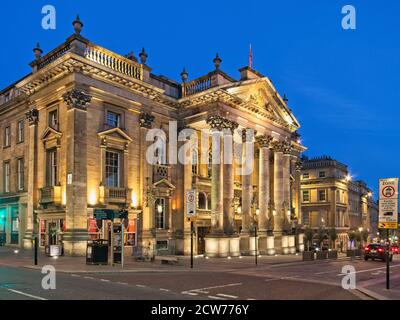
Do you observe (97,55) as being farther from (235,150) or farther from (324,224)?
(324,224)

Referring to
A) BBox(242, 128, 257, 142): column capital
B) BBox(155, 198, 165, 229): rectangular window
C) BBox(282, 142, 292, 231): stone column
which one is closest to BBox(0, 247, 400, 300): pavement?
BBox(155, 198, 165, 229): rectangular window

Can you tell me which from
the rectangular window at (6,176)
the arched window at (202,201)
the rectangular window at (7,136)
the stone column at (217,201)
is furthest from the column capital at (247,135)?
the rectangular window at (6,176)

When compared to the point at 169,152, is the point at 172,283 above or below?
below

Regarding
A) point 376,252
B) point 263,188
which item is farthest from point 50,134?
point 376,252

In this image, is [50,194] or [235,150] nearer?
[50,194]

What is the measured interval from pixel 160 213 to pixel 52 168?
916 centimetres

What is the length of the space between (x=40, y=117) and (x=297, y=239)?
29156 mm

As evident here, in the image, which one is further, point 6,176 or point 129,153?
point 6,176

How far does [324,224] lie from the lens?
245ft

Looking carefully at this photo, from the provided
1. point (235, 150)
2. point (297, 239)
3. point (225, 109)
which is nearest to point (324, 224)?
point (297, 239)

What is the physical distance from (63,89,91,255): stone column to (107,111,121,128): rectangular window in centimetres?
242

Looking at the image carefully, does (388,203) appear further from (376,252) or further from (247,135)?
(247,135)

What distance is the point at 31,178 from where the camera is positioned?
3092 cm

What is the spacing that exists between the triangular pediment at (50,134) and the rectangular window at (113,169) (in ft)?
11.6
